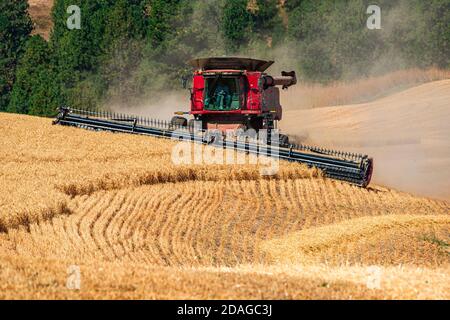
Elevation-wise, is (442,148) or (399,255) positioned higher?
(442,148)

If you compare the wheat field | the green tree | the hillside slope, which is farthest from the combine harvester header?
the green tree

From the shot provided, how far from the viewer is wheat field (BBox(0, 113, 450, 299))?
11156 mm

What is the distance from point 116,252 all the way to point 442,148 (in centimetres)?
2573

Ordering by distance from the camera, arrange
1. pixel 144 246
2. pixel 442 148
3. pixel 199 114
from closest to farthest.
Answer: pixel 144 246 < pixel 199 114 < pixel 442 148

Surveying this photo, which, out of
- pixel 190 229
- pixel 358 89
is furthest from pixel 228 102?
pixel 358 89

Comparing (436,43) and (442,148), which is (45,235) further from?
(436,43)

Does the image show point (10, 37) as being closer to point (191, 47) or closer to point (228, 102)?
point (191, 47)

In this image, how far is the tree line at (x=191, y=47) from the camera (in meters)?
65.8

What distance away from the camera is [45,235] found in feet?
57.4

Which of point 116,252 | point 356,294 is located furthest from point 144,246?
point 356,294

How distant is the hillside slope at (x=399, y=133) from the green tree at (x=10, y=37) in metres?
29.7

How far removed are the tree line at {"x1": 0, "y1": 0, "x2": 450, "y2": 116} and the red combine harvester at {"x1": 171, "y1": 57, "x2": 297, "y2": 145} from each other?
3254 cm

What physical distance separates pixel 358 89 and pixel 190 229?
48.0 meters

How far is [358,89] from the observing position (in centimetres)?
6706
